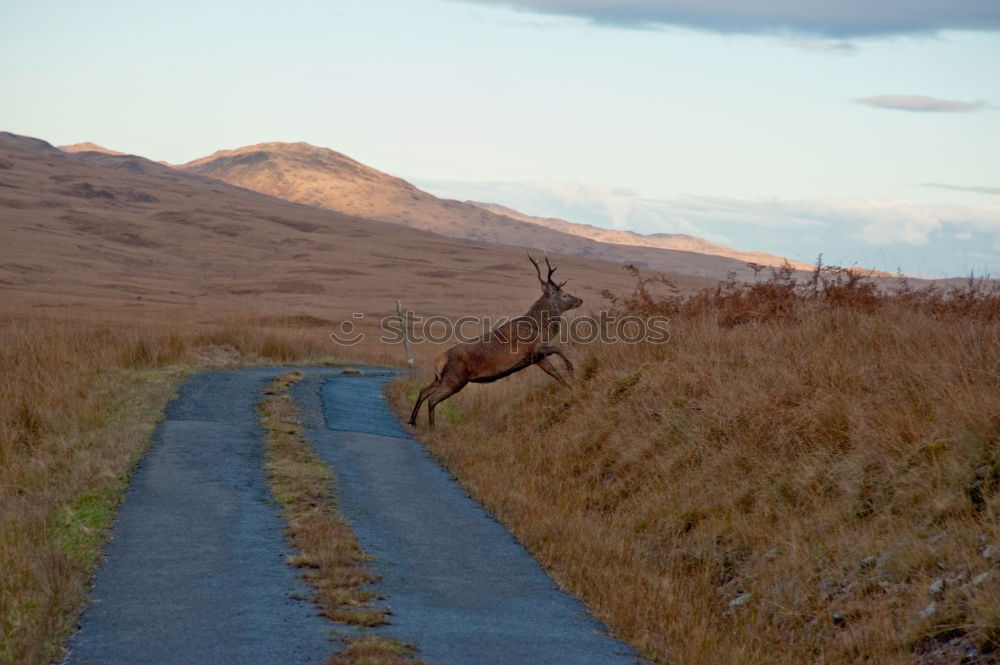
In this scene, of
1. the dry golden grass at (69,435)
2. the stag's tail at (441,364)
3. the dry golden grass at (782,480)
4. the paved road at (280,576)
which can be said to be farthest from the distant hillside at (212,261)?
the paved road at (280,576)

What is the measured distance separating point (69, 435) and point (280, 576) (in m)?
7.03

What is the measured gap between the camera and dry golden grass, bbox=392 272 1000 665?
6.55m

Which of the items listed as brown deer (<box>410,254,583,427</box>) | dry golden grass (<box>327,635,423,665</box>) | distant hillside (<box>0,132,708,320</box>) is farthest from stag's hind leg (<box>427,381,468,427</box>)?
distant hillside (<box>0,132,708,320</box>)

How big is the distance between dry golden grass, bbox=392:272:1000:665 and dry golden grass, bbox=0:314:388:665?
334cm

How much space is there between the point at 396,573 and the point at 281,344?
2022 centimetres

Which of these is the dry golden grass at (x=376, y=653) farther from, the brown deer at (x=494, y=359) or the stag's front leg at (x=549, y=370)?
the brown deer at (x=494, y=359)

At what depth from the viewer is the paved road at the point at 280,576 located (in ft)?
19.1

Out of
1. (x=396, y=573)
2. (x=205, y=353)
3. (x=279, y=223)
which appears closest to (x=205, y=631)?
(x=396, y=573)

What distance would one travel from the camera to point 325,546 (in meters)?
7.87

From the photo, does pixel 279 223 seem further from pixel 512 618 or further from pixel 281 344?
pixel 512 618

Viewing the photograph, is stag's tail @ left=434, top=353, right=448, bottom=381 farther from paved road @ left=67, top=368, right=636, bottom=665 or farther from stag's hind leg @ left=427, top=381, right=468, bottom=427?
paved road @ left=67, top=368, right=636, bottom=665

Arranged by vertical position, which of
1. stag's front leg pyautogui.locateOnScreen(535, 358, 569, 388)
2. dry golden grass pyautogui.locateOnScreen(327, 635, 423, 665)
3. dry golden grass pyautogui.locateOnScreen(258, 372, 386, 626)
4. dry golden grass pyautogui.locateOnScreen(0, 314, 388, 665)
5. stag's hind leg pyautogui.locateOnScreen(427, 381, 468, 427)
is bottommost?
dry golden grass pyautogui.locateOnScreen(0, 314, 388, 665)

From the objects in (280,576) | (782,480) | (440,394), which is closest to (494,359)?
(440,394)

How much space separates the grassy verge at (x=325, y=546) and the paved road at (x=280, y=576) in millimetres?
129
